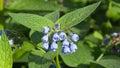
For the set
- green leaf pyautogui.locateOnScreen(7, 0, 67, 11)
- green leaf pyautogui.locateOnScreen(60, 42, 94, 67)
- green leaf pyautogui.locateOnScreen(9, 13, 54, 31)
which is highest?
green leaf pyautogui.locateOnScreen(7, 0, 67, 11)

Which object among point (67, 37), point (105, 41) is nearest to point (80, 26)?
point (105, 41)

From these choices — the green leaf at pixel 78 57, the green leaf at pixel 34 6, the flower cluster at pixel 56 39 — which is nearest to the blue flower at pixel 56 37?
the flower cluster at pixel 56 39

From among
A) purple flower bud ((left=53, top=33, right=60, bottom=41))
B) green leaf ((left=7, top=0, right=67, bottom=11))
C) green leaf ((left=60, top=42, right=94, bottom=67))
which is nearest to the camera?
purple flower bud ((left=53, top=33, right=60, bottom=41))

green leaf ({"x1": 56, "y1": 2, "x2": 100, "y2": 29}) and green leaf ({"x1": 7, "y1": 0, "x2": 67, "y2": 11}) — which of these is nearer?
green leaf ({"x1": 56, "y1": 2, "x2": 100, "y2": 29})

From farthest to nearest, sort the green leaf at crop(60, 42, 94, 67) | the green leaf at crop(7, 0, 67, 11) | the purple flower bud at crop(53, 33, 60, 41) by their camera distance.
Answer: the green leaf at crop(7, 0, 67, 11) < the green leaf at crop(60, 42, 94, 67) < the purple flower bud at crop(53, 33, 60, 41)

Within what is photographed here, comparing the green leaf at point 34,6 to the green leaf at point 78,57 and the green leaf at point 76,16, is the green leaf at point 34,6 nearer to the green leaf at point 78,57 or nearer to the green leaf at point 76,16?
the green leaf at point 78,57

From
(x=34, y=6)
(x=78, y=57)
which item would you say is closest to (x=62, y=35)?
(x=78, y=57)

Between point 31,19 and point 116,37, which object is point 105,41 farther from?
point 31,19

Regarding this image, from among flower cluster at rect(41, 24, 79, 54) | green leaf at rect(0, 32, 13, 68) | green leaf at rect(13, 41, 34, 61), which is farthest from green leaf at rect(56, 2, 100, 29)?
green leaf at rect(13, 41, 34, 61)

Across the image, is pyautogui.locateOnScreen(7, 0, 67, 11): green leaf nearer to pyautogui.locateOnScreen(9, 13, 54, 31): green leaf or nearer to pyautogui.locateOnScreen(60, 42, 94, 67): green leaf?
pyautogui.locateOnScreen(60, 42, 94, 67): green leaf
